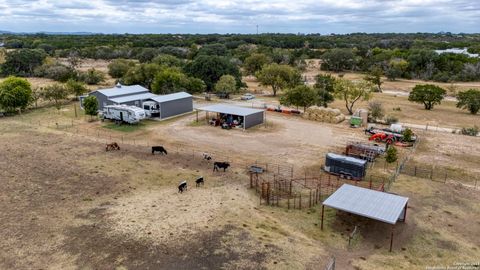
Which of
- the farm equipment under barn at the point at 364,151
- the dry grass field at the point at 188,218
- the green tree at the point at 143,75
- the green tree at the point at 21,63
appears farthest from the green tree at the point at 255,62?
the farm equipment under barn at the point at 364,151

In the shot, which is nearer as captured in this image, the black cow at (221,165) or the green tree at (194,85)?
the black cow at (221,165)

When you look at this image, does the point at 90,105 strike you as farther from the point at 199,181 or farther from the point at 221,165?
the point at 199,181

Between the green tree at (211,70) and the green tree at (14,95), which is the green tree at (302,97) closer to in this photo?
the green tree at (211,70)

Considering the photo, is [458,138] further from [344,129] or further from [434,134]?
[344,129]

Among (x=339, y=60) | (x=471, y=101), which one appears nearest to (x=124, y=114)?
(x=471, y=101)

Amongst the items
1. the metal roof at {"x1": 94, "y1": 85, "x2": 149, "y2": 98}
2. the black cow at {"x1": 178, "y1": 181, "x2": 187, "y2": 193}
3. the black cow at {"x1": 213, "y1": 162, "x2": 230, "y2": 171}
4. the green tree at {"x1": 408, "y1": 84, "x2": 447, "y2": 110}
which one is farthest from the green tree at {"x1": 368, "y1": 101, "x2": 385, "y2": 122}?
the metal roof at {"x1": 94, "y1": 85, "x2": 149, "y2": 98}

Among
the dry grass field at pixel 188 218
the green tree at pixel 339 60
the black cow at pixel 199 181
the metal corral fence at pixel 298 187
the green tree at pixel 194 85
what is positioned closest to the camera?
the dry grass field at pixel 188 218

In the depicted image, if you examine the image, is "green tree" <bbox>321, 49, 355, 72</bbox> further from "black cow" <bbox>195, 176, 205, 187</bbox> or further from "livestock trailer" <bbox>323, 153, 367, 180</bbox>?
"black cow" <bbox>195, 176, 205, 187</bbox>

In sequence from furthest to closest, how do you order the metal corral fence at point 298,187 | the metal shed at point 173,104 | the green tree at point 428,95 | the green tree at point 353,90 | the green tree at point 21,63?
the green tree at point 21,63
the green tree at point 428,95
the green tree at point 353,90
the metal shed at point 173,104
the metal corral fence at point 298,187

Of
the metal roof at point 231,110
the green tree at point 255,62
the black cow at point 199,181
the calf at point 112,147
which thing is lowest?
the black cow at point 199,181
